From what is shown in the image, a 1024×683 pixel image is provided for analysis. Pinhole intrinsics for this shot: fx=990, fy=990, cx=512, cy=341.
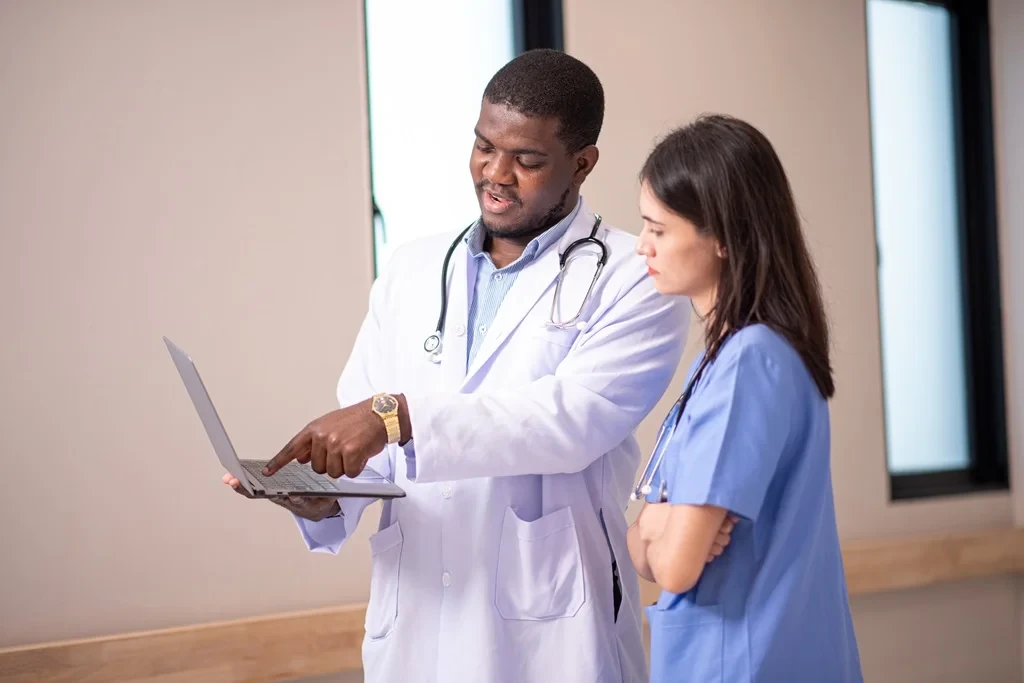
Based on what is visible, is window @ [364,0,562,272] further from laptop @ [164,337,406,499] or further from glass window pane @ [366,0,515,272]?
laptop @ [164,337,406,499]

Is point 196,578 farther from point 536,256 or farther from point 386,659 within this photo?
point 536,256

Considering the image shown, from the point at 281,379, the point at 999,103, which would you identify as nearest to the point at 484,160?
the point at 281,379

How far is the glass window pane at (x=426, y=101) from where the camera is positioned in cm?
283

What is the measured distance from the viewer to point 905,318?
11.9 ft

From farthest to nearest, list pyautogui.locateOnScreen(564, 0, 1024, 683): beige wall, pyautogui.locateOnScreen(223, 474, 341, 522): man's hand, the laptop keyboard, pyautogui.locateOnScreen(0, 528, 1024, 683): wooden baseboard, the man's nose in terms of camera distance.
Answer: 1. pyautogui.locateOnScreen(564, 0, 1024, 683): beige wall
2. pyautogui.locateOnScreen(0, 528, 1024, 683): wooden baseboard
3. the man's nose
4. pyautogui.locateOnScreen(223, 474, 341, 522): man's hand
5. the laptop keyboard

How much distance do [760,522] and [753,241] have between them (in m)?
0.34

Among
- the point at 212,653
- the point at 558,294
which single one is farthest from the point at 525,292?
the point at 212,653

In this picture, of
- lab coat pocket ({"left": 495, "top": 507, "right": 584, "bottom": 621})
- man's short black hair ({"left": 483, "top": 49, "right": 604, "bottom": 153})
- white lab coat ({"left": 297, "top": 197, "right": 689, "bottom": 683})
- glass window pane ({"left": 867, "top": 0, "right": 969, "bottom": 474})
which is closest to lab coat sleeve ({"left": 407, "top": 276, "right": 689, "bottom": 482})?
white lab coat ({"left": 297, "top": 197, "right": 689, "bottom": 683})

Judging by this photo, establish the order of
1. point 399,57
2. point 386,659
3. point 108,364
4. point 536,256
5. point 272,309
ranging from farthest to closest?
point 399,57, point 272,309, point 108,364, point 536,256, point 386,659

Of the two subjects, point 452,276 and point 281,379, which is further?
point 281,379

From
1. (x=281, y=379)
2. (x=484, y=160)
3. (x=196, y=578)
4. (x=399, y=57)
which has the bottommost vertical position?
(x=196, y=578)

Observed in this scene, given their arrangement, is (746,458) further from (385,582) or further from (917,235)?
(917,235)

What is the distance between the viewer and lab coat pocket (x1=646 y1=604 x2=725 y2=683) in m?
1.19

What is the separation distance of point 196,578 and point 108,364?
1.82 ft
